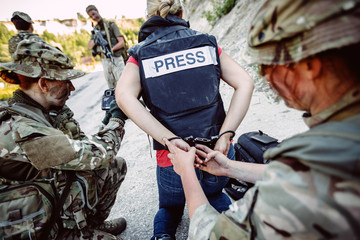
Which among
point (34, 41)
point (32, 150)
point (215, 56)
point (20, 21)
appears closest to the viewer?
point (32, 150)

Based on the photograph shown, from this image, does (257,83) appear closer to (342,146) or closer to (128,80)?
(128,80)

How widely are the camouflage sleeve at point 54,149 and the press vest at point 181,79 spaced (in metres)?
0.56

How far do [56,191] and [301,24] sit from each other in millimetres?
1790

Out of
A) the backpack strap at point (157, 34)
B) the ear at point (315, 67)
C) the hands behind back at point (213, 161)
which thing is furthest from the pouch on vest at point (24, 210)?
the ear at point (315, 67)

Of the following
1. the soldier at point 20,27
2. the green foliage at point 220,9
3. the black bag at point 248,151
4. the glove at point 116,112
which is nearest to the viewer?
the black bag at point 248,151

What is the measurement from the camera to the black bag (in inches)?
Answer: 70.5

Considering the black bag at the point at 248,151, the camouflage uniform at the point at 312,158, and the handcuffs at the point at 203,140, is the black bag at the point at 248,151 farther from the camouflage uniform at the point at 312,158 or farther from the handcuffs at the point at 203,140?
the camouflage uniform at the point at 312,158

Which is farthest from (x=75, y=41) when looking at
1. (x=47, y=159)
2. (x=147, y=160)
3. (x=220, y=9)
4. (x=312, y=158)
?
(x=312, y=158)

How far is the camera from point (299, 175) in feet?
1.67

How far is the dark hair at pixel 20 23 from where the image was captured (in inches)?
158

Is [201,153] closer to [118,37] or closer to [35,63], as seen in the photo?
[35,63]

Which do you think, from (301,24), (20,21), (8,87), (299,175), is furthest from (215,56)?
(8,87)

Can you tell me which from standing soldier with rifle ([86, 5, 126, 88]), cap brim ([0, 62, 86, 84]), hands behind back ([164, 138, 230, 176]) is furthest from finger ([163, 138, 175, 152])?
standing soldier with rifle ([86, 5, 126, 88])

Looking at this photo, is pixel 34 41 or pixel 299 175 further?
pixel 34 41
